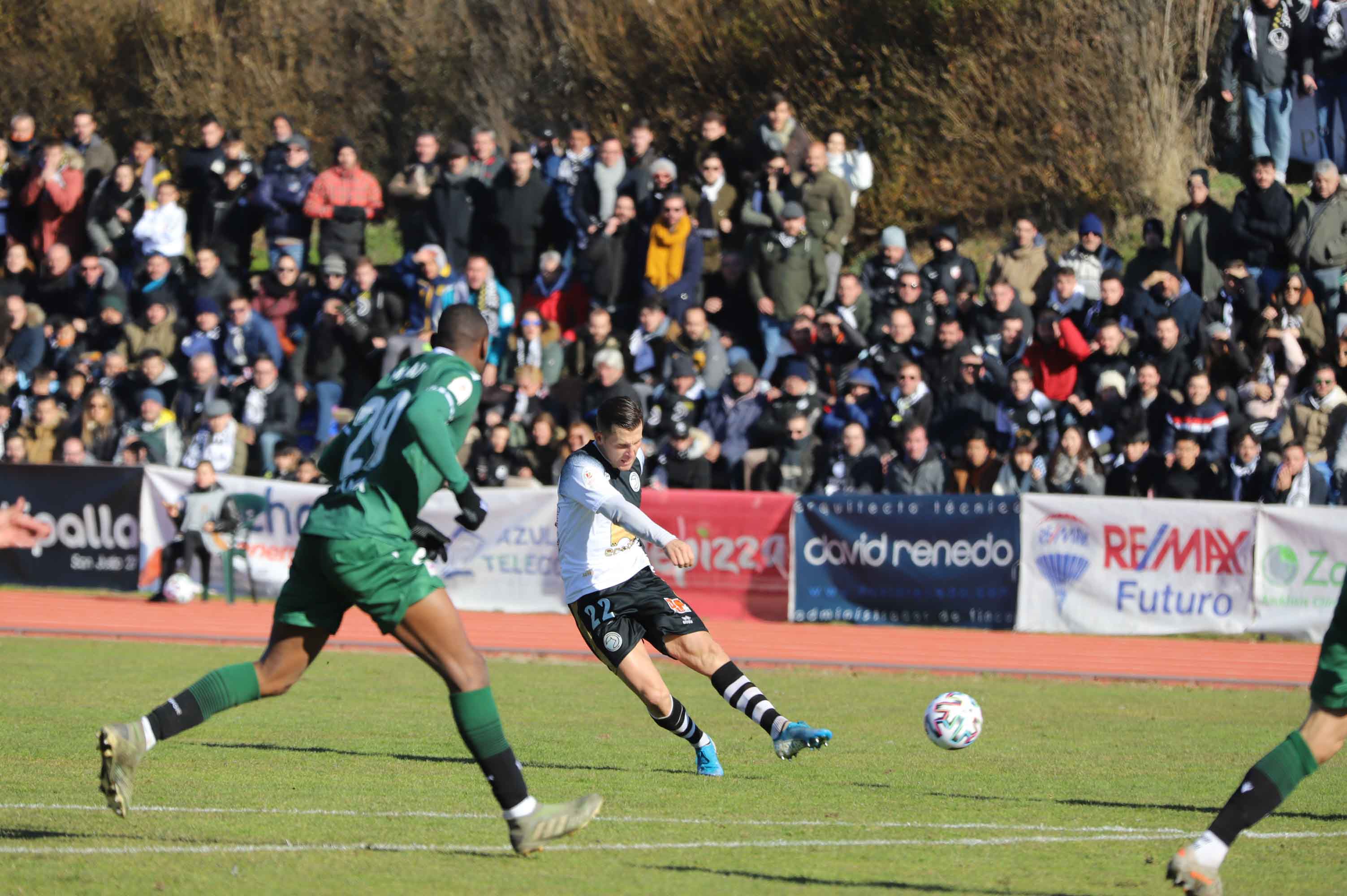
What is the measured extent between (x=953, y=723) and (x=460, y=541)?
10.5m

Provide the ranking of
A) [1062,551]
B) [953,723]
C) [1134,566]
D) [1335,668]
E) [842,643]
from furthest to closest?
1. [1062,551]
2. [1134,566]
3. [842,643]
4. [953,723]
5. [1335,668]

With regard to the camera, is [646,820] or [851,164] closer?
[646,820]

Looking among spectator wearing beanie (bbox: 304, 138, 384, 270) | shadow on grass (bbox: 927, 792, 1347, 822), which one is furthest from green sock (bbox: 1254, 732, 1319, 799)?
spectator wearing beanie (bbox: 304, 138, 384, 270)

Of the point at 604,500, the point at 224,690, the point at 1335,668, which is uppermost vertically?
the point at 604,500

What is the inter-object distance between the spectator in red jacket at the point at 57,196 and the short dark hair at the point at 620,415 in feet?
57.6

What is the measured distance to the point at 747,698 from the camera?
8.72 m

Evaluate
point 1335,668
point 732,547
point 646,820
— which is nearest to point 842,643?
point 732,547

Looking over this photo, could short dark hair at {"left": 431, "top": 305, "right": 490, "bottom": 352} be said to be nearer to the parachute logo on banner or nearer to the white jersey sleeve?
the white jersey sleeve

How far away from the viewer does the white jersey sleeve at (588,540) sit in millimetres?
8609

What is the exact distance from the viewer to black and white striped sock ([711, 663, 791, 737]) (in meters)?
8.65

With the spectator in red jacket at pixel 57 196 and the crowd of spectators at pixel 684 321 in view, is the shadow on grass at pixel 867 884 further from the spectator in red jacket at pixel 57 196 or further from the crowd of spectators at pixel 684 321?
the spectator in red jacket at pixel 57 196

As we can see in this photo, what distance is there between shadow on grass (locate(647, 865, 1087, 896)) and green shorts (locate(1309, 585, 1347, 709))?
1.19 meters

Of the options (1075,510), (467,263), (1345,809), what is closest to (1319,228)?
(1075,510)

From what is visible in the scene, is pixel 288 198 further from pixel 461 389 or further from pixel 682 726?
pixel 461 389
